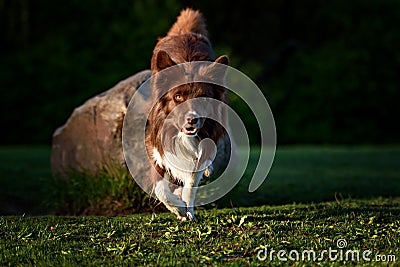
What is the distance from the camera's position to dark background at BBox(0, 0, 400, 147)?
1917cm

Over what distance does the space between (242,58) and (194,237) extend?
18382mm

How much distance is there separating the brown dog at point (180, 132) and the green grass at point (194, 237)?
0.26m

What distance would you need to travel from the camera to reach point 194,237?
4.96 metres

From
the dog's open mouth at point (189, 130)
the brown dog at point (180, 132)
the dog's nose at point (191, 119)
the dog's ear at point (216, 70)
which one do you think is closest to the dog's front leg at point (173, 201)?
the brown dog at point (180, 132)

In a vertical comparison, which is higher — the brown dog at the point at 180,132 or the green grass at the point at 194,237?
the brown dog at the point at 180,132

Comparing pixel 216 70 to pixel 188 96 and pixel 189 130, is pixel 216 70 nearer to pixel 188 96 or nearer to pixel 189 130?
pixel 188 96

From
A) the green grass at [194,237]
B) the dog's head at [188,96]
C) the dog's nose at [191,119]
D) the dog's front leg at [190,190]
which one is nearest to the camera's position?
the green grass at [194,237]

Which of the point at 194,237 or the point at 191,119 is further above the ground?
the point at 191,119

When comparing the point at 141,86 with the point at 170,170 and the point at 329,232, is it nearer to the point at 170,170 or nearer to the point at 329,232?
the point at 170,170

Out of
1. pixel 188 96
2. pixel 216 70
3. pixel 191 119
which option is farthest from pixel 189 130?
pixel 216 70

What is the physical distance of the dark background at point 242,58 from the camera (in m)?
19.2

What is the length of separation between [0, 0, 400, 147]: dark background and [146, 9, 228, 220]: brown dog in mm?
12929

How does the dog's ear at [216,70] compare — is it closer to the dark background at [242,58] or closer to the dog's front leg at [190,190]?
the dog's front leg at [190,190]

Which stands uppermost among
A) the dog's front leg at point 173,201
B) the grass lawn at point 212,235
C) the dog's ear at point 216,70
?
the dog's ear at point 216,70
